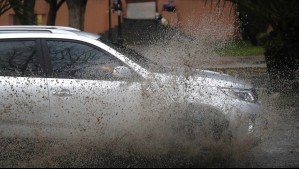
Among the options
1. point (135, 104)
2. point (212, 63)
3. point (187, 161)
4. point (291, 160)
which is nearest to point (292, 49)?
point (212, 63)

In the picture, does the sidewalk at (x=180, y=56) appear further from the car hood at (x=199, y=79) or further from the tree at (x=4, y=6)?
the tree at (x=4, y=6)

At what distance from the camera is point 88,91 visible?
6598 mm

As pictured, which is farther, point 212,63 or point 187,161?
point 212,63

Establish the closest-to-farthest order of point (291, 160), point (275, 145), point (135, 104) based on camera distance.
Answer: point (135, 104)
point (291, 160)
point (275, 145)

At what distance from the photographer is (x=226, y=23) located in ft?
43.5

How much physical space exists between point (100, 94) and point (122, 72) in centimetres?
38

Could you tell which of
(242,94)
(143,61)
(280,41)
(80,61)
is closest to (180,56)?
(143,61)

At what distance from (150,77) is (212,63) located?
216cm

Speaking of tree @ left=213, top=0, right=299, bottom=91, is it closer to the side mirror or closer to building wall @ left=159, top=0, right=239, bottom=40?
building wall @ left=159, top=0, right=239, bottom=40

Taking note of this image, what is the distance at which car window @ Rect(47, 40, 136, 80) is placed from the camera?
6.78 meters

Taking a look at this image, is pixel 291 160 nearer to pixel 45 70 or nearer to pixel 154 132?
pixel 154 132

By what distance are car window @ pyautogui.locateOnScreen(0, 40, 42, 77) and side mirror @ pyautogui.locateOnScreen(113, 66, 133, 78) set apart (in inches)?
35.4

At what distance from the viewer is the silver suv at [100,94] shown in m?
6.36

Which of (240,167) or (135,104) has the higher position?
(240,167)
